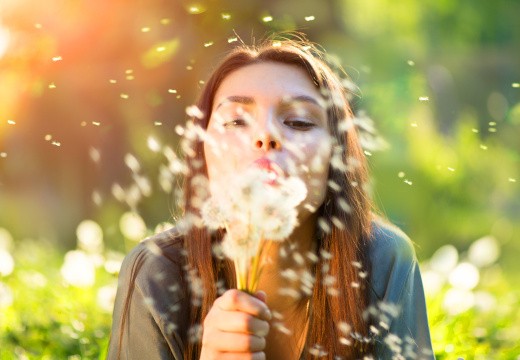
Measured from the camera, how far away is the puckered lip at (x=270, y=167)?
1.85 m

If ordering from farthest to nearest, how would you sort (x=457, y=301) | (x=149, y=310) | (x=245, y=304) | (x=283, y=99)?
(x=457, y=301) < (x=149, y=310) < (x=283, y=99) < (x=245, y=304)

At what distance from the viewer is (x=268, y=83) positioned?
Answer: 2.05 m

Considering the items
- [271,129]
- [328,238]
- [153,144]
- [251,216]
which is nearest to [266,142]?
[271,129]

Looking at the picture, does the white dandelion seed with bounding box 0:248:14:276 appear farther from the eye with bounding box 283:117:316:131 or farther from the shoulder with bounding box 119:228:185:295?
the eye with bounding box 283:117:316:131

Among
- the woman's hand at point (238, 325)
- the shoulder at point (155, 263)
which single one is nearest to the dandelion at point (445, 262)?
the shoulder at point (155, 263)

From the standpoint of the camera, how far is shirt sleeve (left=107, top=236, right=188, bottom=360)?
6.89 ft

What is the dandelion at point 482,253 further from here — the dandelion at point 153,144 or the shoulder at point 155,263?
the dandelion at point 153,144

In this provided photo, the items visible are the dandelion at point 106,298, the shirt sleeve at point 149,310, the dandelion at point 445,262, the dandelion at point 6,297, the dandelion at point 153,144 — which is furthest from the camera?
the dandelion at point 153,144

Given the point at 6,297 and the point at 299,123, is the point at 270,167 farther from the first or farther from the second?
the point at 6,297

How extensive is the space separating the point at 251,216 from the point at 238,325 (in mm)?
217

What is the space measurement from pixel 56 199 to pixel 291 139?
13.9ft

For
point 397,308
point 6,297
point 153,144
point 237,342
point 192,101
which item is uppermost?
point 237,342

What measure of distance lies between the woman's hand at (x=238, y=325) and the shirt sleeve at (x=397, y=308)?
68 centimetres

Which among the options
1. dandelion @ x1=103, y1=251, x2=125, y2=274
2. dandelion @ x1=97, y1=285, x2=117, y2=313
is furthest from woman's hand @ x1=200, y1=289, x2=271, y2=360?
dandelion @ x1=103, y1=251, x2=125, y2=274
